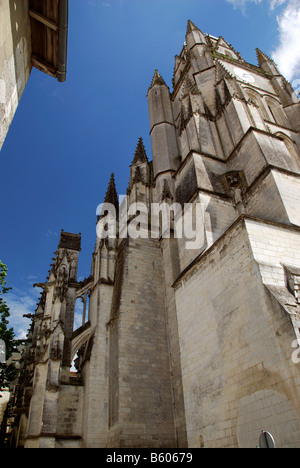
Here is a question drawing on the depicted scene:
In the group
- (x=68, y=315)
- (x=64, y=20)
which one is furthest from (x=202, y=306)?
(x=68, y=315)

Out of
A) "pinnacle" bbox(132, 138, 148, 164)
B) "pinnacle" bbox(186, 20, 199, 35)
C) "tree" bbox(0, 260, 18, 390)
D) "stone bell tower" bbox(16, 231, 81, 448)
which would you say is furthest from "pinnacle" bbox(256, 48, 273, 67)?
"tree" bbox(0, 260, 18, 390)

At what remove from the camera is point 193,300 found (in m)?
8.02

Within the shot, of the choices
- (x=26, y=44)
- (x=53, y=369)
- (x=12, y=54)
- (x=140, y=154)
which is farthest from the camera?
(x=140, y=154)

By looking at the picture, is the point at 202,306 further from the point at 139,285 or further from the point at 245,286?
the point at 139,285

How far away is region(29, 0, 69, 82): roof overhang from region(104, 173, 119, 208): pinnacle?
37.7 feet

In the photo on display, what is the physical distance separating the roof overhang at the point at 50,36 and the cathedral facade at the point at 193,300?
4616 millimetres

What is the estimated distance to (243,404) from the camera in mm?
5613

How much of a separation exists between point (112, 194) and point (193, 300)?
9.66m

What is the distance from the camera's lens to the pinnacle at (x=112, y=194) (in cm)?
1602

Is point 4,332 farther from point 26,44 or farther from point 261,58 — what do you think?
point 261,58

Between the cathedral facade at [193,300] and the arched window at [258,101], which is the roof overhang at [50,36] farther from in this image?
the arched window at [258,101]

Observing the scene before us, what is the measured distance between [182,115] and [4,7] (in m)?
12.8

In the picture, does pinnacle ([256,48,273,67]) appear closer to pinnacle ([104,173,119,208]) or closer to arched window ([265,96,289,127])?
arched window ([265,96,289,127])

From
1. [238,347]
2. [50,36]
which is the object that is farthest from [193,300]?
[50,36]
